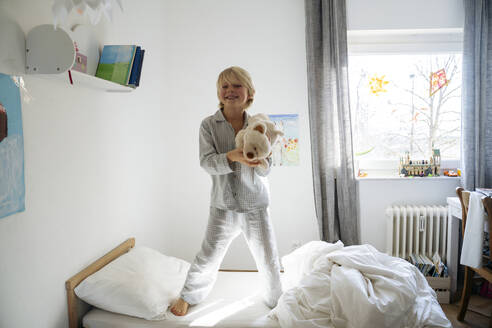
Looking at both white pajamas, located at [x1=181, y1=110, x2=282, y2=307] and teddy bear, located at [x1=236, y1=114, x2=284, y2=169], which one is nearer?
teddy bear, located at [x1=236, y1=114, x2=284, y2=169]

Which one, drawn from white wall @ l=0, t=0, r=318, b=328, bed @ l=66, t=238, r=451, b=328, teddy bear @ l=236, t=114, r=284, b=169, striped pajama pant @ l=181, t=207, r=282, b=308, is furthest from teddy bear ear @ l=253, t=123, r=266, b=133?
white wall @ l=0, t=0, r=318, b=328

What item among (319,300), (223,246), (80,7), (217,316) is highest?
(80,7)

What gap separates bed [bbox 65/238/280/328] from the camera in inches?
58.4

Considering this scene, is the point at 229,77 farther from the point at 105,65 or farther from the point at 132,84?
the point at 105,65

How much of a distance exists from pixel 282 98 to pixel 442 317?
1751mm

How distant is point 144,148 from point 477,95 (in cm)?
245

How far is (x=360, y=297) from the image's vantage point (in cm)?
131

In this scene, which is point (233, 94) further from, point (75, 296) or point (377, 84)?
point (377, 84)

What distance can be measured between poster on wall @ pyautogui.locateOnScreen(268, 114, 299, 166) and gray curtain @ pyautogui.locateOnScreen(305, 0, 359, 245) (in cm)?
18

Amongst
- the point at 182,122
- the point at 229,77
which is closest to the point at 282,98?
the point at 182,122

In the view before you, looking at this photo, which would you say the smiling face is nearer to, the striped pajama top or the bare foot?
the striped pajama top

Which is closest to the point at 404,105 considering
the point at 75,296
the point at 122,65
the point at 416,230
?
the point at 416,230

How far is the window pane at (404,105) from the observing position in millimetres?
2629

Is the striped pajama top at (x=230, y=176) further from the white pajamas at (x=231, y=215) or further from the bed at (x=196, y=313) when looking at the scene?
the bed at (x=196, y=313)
